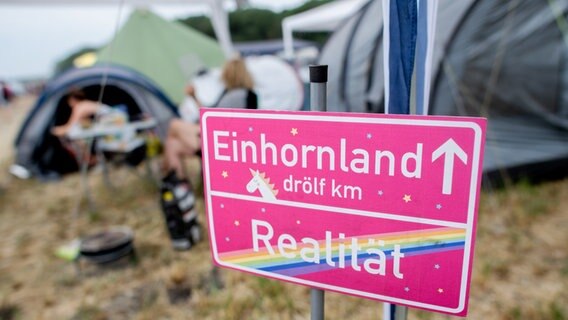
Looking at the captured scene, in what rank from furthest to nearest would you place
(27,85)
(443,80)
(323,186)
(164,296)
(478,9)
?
1. (27,85)
2. (443,80)
3. (478,9)
4. (164,296)
5. (323,186)

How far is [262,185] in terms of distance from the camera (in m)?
0.78

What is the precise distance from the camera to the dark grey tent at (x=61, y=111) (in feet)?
11.8

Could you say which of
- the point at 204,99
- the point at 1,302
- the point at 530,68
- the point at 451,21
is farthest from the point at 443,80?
the point at 1,302

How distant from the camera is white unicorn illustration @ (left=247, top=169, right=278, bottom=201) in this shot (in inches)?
30.7

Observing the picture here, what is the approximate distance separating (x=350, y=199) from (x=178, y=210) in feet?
5.99

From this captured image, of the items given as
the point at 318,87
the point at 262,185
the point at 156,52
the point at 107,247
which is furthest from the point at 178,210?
the point at 156,52

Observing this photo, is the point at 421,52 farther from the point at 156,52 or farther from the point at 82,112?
the point at 156,52

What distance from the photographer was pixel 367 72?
141 inches

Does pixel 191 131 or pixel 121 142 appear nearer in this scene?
pixel 191 131

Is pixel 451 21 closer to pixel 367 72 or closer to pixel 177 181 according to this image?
pixel 367 72

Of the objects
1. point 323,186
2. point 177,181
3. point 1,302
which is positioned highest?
point 323,186

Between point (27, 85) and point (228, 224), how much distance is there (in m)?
28.9

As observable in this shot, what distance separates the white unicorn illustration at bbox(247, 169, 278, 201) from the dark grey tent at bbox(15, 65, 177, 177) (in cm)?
308

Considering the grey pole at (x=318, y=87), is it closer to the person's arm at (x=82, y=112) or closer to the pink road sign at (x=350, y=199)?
the pink road sign at (x=350, y=199)
